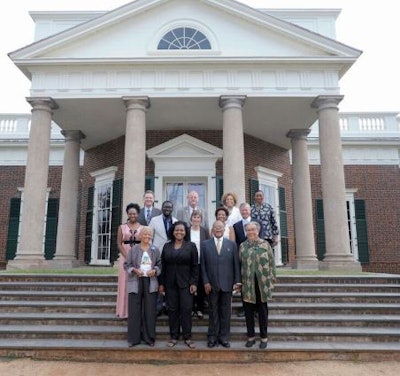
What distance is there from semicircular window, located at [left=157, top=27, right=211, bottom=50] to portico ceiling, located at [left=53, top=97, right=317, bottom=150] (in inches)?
67.7

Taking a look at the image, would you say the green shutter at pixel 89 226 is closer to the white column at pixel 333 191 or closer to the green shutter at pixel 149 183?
the green shutter at pixel 149 183

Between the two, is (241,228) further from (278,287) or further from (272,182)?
(272,182)

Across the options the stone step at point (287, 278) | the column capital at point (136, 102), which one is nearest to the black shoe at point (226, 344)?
the stone step at point (287, 278)

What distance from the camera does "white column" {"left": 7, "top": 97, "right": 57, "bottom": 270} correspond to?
10664 mm

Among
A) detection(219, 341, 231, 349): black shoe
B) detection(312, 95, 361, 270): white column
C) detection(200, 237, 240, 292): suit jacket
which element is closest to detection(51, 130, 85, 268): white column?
detection(312, 95, 361, 270): white column

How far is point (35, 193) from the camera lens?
1119cm

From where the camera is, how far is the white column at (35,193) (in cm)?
1066

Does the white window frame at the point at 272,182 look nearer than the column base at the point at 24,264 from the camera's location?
No

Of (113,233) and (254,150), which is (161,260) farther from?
(254,150)

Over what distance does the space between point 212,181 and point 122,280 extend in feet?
26.8

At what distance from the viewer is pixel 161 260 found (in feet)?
19.6

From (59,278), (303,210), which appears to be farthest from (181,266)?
(303,210)

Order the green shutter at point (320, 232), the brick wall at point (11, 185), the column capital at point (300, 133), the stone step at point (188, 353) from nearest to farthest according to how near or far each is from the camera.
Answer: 1. the stone step at point (188, 353)
2. the column capital at point (300, 133)
3. the green shutter at point (320, 232)
4. the brick wall at point (11, 185)

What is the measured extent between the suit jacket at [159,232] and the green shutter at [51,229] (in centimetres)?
1091
